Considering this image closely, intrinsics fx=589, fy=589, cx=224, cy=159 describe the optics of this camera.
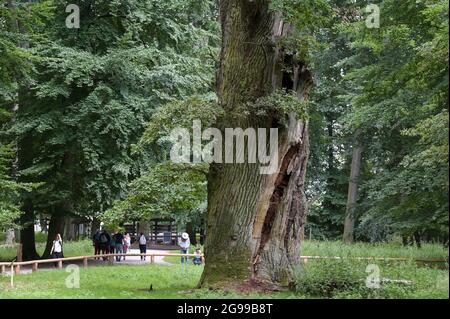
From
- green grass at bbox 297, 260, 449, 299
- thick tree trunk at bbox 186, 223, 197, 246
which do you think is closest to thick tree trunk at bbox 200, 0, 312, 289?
green grass at bbox 297, 260, 449, 299

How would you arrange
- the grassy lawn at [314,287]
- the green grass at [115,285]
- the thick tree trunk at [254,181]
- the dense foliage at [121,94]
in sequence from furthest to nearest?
the dense foliage at [121,94] → the thick tree trunk at [254,181] → the green grass at [115,285] → the grassy lawn at [314,287]

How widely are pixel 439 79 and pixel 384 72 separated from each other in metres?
9.67

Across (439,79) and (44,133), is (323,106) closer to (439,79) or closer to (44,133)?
(44,133)

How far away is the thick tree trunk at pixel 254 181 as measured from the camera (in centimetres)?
1256

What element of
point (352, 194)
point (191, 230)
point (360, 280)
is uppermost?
point (352, 194)

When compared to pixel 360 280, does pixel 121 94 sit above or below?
above

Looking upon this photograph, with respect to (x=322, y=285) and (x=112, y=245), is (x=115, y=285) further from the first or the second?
(x=112, y=245)

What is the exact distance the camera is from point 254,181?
1279 centimetres

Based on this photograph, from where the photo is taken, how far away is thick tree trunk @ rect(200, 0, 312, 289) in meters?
12.6

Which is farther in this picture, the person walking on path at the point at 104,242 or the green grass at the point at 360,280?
the person walking on path at the point at 104,242

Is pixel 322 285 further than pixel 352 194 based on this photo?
No

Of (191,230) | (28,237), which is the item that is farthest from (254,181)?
(191,230)

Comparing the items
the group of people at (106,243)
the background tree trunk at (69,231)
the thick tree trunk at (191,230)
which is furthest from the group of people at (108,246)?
the background tree trunk at (69,231)

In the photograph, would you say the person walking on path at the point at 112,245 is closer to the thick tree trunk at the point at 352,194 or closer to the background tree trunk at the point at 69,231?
the thick tree trunk at the point at 352,194
